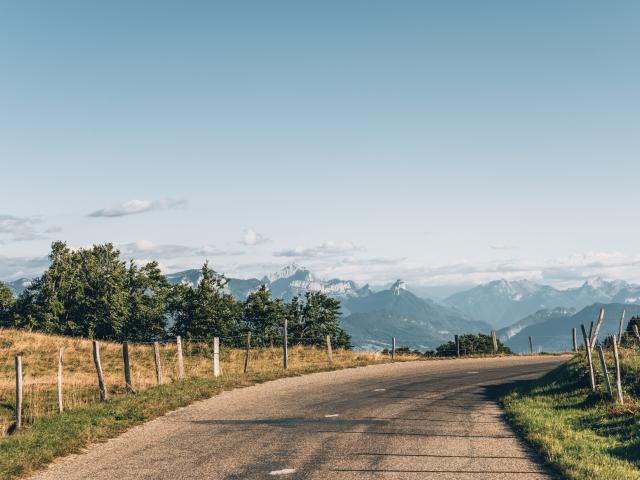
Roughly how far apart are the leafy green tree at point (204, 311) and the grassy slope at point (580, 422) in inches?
3077

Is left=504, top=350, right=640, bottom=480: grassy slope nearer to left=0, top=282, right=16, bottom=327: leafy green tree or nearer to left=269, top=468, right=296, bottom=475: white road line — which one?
left=269, top=468, right=296, bottom=475: white road line

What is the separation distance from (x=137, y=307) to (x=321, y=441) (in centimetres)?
8756

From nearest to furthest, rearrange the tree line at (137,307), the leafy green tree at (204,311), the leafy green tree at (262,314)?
the tree line at (137,307) < the leafy green tree at (204,311) < the leafy green tree at (262,314)

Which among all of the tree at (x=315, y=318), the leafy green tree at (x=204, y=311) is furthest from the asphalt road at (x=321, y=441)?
the tree at (x=315, y=318)

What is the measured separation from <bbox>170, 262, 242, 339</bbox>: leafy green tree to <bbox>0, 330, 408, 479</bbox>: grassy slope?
1980 inches

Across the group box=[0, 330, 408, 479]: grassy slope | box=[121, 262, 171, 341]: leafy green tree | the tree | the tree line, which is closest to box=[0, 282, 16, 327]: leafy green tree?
the tree line

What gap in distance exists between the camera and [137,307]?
9656cm

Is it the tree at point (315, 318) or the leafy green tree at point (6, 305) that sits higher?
the leafy green tree at point (6, 305)

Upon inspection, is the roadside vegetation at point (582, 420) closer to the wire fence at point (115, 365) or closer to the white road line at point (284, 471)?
the white road line at point (284, 471)

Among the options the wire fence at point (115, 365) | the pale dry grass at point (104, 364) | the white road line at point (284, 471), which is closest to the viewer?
the white road line at point (284, 471)

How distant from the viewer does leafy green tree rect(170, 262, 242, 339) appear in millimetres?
97812

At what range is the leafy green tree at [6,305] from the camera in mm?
95000

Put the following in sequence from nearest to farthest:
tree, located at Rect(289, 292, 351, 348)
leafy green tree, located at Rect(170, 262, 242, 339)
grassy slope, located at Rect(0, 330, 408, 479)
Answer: grassy slope, located at Rect(0, 330, 408, 479), leafy green tree, located at Rect(170, 262, 242, 339), tree, located at Rect(289, 292, 351, 348)

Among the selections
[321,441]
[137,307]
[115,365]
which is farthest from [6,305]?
[321,441]
